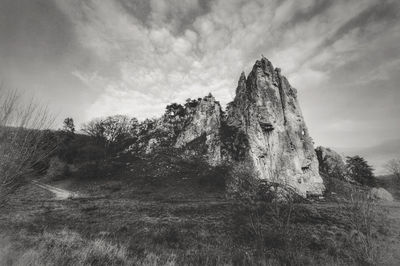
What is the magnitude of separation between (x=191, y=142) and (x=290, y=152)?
758 inches

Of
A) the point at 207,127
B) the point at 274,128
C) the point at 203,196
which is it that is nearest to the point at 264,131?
the point at 274,128

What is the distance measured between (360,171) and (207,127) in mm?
38415

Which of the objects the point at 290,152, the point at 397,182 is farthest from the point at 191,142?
the point at 397,182

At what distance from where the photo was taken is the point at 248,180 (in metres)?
13.5

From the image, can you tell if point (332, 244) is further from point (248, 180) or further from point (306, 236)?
point (248, 180)

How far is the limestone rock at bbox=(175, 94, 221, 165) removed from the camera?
3762 cm

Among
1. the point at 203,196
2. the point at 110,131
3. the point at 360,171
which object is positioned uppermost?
the point at 110,131

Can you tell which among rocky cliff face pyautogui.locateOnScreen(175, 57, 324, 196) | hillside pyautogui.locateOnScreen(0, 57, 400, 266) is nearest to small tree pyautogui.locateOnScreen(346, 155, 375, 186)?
hillside pyautogui.locateOnScreen(0, 57, 400, 266)

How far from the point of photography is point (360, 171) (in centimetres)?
4581

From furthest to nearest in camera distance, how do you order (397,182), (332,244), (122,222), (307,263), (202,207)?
(397,182)
(202,207)
(122,222)
(332,244)
(307,263)

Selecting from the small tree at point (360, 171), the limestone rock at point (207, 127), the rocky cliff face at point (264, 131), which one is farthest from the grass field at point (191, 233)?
the small tree at point (360, 171)

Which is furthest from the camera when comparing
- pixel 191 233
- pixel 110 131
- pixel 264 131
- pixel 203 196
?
pixel 110 131

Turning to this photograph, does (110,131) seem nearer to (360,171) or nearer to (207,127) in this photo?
(207,127)

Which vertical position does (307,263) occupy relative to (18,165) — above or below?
below
